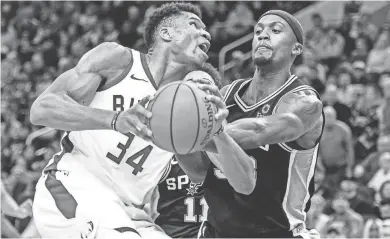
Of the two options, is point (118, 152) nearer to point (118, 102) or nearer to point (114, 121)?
point (118, 102)

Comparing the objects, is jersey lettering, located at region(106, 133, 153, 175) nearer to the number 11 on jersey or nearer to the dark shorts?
the dark shorts

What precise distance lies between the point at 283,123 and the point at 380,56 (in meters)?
7.58

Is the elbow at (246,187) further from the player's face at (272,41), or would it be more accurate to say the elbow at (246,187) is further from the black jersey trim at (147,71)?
the black jersey trim at (147,71)

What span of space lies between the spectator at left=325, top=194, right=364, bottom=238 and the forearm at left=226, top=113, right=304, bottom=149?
4239 mm

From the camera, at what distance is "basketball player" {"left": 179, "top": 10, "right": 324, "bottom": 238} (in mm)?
4168

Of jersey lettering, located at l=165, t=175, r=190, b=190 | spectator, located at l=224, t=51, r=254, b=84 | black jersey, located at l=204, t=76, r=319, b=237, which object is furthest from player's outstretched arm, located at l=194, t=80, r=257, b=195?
spectator, located at l=224, t=51, r=254, b=84

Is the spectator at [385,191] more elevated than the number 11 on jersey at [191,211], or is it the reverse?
the number 11 on jersey at [191,211]

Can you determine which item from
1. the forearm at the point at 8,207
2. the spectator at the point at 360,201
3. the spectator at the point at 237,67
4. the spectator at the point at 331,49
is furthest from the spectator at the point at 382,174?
the forearm at the point at 8,207

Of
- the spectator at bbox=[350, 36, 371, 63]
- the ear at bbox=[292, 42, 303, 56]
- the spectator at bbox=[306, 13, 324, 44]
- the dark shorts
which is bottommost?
the spectator at bbox=[350, 36, 371, 63]

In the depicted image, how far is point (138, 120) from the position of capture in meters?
3.55

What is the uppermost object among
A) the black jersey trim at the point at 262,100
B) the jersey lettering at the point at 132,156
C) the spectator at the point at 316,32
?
the black jersey trim at the point at 262,100

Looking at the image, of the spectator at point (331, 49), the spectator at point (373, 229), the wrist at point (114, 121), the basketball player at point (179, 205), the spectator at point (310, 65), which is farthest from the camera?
the spectator at point (331, 49)

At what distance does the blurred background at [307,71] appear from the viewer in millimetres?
8414

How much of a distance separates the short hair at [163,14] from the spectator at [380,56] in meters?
6.61
